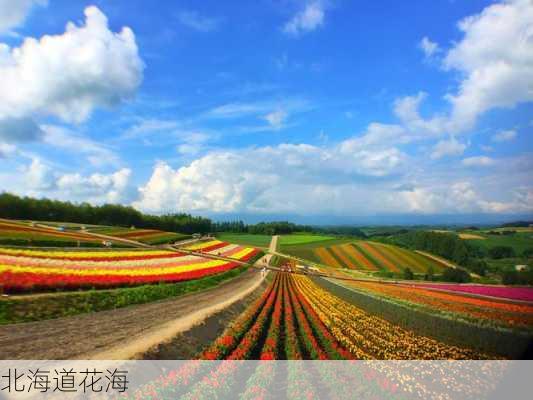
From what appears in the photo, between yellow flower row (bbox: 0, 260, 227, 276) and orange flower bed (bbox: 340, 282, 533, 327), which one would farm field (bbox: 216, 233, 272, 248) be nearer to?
yellow flower row (bbox: 0, 260, 227, 276)

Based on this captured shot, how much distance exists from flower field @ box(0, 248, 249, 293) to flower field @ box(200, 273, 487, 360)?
655 cm

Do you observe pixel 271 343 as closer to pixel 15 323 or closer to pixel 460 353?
pixel 460 353

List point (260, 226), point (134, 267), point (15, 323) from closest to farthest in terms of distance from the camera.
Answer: point (15, 323) → point (134, 267) → point (260, 226)

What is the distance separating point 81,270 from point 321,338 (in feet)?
40.4

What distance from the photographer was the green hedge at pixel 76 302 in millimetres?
8125

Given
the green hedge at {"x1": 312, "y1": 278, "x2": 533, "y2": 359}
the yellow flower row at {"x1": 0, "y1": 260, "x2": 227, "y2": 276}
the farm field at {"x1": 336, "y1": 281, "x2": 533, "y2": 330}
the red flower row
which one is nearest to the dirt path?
the red flower row

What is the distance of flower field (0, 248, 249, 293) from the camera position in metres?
8.53

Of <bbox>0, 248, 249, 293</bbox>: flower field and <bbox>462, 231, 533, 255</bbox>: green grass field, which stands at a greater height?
<bbox>462, 231, 533, 255</bbox>: green grass field

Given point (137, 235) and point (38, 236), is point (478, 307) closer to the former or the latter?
point (38, 236)

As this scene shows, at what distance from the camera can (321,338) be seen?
753cm

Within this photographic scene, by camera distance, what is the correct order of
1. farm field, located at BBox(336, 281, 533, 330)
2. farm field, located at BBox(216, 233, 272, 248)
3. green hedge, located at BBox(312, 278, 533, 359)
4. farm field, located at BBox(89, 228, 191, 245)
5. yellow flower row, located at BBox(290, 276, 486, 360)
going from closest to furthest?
green hedge, located at BBox(312, 278, 533, 359), farm field, located at BBox(336, 281, 533, 330), yellow flower row, located at BBox(290, 276, 486, 360), farm field, located at BBox(89, 228, 191, 245), farm field, located at BBox(216, 233, 272, 248)

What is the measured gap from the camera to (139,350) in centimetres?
761

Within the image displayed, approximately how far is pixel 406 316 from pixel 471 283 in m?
3.06

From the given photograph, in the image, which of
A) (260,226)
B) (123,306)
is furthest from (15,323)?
(260,226)
